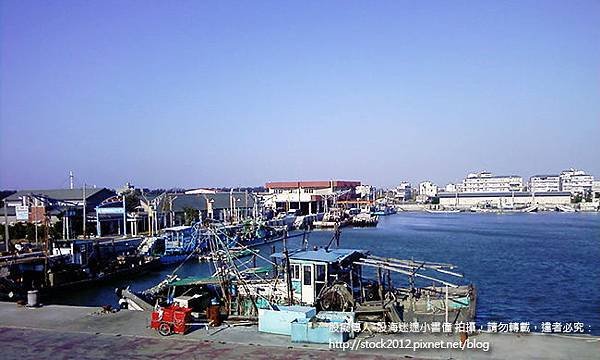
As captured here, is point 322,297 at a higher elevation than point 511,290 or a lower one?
higher

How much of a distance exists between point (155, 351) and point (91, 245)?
2217cm

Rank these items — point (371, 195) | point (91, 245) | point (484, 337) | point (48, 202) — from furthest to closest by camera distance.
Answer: point (371, 195)
point (48, 202)
point (91, 245)
point (484, 337)

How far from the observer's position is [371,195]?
358ft

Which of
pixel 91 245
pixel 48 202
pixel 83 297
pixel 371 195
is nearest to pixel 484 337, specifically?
pixel 83 297

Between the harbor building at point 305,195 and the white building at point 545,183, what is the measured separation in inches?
2849

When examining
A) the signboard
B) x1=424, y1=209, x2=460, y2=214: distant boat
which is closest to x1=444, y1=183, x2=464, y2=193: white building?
x1=424, y1=209, x2=460, y2=214: distant boat

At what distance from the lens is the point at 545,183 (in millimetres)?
140125

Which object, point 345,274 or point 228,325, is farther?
point 345,274

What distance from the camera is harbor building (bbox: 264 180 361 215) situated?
78.1 m

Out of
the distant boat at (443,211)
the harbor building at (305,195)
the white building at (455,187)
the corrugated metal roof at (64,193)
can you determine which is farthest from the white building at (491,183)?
the corrugated metal roof at (64,193)

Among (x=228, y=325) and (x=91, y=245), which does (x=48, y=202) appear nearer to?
(x=91, y=245)

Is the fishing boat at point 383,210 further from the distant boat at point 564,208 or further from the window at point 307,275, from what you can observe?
the window at point 307,275

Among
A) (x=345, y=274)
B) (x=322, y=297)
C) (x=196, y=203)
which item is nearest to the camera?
(x=322, y=297)

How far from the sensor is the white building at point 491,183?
453 ft
